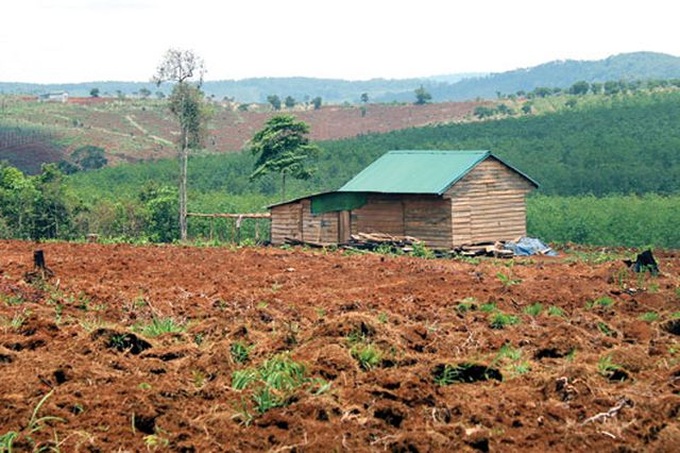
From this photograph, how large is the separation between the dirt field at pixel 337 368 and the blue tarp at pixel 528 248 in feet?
44.8

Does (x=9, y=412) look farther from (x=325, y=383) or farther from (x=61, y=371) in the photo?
(x=325, y=383)

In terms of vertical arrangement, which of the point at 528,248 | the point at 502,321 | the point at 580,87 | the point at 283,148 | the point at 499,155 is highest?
the point at 580,87

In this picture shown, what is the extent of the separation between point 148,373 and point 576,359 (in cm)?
413

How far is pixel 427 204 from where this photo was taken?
104 ft

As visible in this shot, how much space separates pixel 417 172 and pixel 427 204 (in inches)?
76.2

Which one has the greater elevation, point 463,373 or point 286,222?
point 463,373

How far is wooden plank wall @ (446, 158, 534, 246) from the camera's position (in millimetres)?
31469

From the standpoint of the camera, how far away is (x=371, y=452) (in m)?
7.30

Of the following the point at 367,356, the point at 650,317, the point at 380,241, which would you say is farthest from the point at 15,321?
the point at 380,241

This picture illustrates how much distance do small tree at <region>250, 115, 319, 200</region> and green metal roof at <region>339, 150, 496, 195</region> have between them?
796cm

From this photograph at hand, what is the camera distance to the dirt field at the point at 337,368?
764cm

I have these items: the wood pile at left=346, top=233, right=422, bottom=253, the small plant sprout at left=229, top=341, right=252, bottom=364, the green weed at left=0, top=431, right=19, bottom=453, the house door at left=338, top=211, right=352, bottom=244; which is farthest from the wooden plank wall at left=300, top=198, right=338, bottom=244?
the green weed at left=0, top=431, right=19, bottom=453

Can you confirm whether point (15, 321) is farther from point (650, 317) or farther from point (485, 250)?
point (485, 250)

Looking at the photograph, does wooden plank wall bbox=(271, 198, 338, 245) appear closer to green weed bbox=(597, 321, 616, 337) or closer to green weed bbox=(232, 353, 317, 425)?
green weed bbox=(597, 321, 616, 337)
